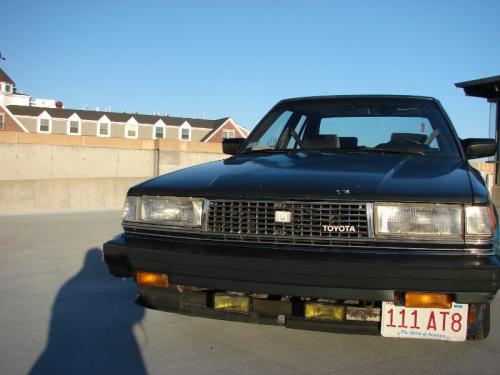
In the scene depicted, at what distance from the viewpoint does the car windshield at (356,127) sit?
3660 millimetres

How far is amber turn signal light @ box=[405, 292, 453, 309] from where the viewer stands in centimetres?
239

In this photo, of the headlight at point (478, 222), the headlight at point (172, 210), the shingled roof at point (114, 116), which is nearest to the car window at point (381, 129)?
the headlight at point (478, 222)

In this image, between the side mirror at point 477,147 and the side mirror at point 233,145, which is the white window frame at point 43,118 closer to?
the side mirror at point 233,145

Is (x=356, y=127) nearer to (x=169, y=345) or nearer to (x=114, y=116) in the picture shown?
(x=169, y=345)

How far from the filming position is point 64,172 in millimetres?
14898

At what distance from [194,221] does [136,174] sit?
13494 millimetres

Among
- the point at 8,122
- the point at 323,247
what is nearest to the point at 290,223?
the point at 323,247

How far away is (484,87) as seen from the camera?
46.1ft

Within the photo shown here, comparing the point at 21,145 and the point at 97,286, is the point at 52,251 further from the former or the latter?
the point at 21,145

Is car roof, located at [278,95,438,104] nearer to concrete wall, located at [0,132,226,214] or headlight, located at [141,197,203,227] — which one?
headlight, located at [141,197,203,227]

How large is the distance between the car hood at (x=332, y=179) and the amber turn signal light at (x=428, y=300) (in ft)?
1.46

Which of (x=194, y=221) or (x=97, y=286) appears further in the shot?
(x=97, y=286)

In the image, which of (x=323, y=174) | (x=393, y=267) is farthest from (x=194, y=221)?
(x=393, y=267)

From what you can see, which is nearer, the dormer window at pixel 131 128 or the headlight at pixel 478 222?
the headlight at pixel 478 222
